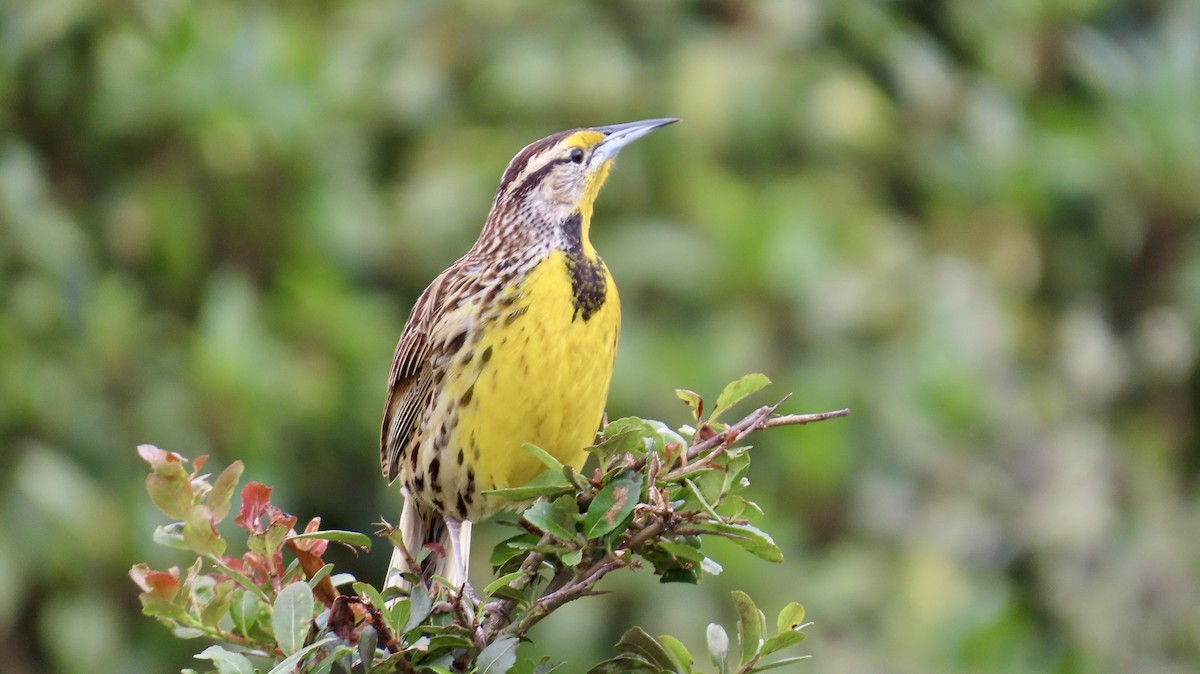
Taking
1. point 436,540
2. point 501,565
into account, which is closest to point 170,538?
point 501,565

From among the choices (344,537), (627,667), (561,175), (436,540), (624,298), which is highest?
(561,175)

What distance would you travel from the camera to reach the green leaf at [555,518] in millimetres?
1903

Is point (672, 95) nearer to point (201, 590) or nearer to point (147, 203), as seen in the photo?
point (147, 203)

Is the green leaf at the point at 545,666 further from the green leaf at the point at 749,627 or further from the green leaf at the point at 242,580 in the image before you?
the green leaf at the point at 242,580

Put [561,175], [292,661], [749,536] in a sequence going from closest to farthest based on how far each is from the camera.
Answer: [292,661], [749,536], [561,175]

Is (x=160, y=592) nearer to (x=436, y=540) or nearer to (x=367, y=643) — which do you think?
(x=367, y=643)

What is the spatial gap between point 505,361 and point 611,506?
2.30 feet

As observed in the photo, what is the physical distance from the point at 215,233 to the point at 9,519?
41.0 inches

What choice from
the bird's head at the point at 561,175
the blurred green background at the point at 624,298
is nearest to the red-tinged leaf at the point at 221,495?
the bird's head at the point at 561,175

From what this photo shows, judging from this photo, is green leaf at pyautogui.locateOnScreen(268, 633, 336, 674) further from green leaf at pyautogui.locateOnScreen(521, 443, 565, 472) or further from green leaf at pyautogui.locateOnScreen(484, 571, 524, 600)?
green leaf at pyautogui.locateOnScreen(521, 443, 565, 472)

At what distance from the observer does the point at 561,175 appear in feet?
9.52

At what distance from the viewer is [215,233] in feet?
16.2

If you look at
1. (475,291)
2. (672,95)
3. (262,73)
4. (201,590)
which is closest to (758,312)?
(672,95)

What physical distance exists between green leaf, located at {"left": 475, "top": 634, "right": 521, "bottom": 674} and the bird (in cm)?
53
